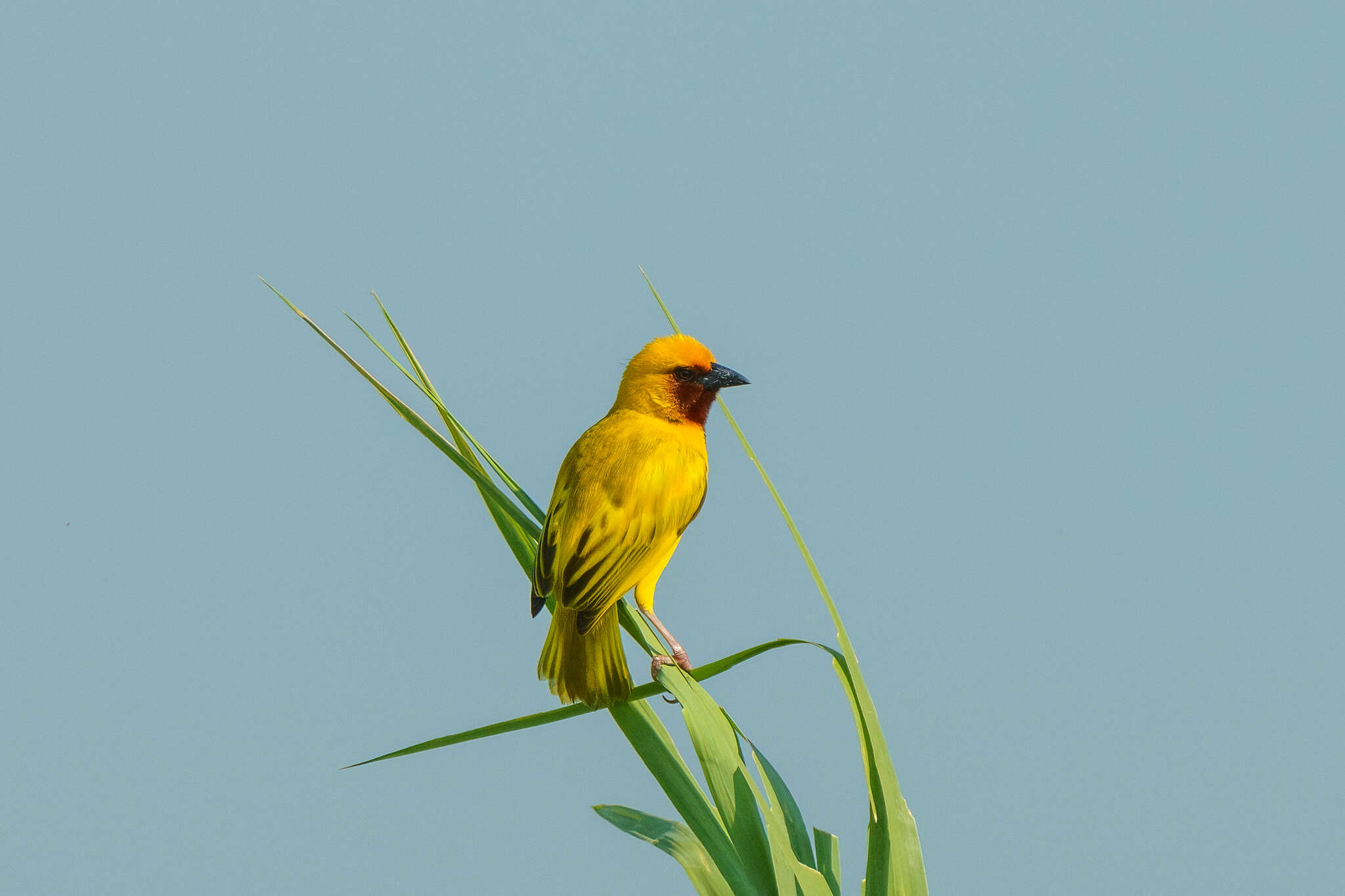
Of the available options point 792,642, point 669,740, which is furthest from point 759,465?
point 669,740

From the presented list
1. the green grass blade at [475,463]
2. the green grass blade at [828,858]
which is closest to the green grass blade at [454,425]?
the green grass blade at [475,463]

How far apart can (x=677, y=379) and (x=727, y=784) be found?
773 mm

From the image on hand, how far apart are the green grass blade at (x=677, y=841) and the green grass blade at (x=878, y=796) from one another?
0.72ft

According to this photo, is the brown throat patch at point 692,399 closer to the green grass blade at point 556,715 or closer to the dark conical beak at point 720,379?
the dark conical beak at point 720,379

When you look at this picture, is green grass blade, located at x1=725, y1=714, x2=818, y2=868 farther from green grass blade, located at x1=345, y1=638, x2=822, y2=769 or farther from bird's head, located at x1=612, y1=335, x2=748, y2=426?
bird's head, located at x1=612, y1=335, x2=748, y2=426

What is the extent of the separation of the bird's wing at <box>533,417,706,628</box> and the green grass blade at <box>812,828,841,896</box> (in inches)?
18.9

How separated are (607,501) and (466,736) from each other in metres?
0.44

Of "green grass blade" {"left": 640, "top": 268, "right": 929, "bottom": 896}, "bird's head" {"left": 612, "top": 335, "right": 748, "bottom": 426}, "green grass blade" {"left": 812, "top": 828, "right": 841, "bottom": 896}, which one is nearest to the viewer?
"green grass blade" {"left": 640, "top": 268, "right": 929, "bottom": 896}

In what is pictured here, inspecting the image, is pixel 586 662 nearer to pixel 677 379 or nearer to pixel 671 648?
pixel 671 648

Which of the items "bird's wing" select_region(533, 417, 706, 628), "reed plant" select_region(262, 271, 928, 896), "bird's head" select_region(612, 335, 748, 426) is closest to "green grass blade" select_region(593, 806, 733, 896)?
"reed plant" select_region(262, 271, 928, 896)

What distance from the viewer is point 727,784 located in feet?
4.62

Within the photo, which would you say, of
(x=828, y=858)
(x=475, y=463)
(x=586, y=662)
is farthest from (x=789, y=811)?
(x=475, y=463)

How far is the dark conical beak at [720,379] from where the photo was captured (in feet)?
6.22

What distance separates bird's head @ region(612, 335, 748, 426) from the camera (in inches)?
74.4
